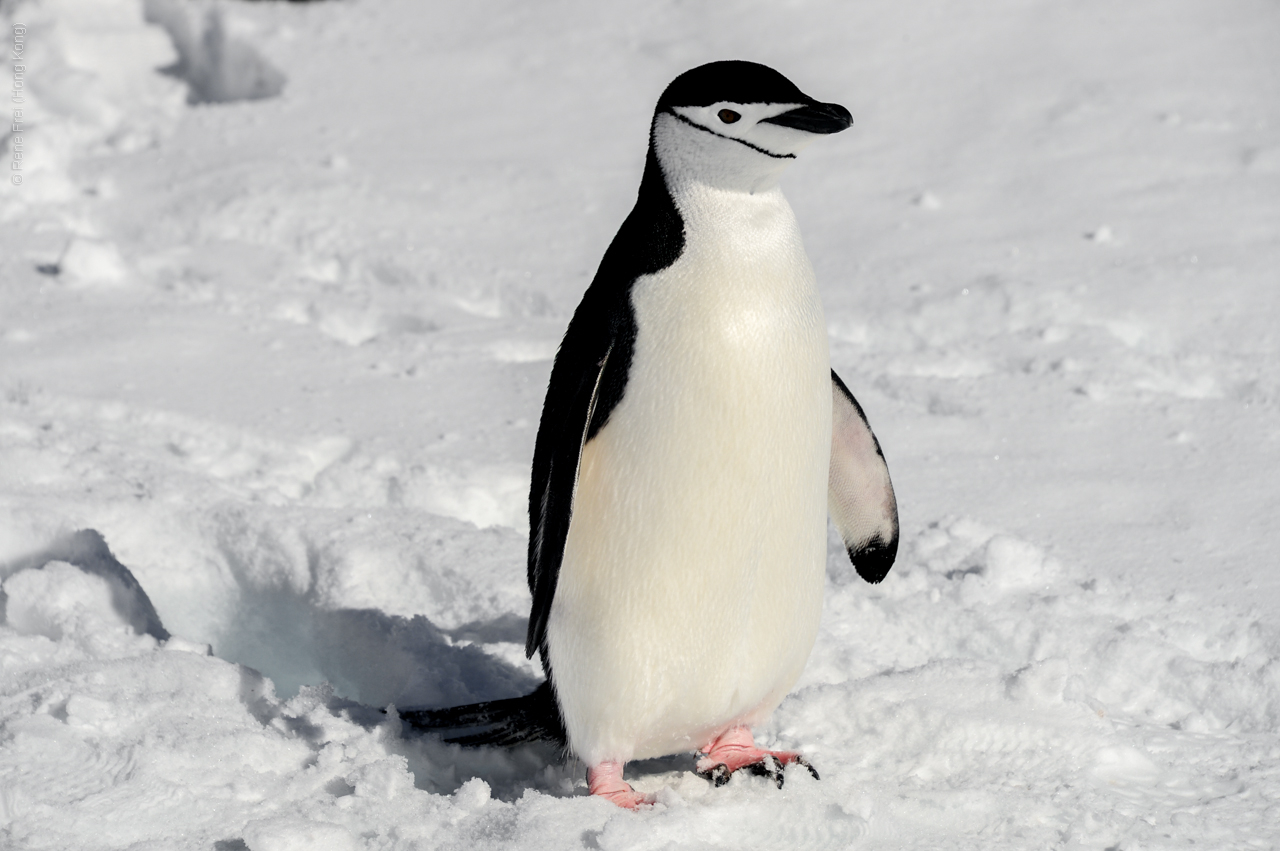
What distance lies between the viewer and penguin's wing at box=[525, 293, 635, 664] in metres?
1.77

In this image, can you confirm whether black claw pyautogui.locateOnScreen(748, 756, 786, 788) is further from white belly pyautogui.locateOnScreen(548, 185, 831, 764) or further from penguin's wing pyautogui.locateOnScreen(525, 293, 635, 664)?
penguin's wing pyautogui.locateOnScreen(525, 293, 635, 664)

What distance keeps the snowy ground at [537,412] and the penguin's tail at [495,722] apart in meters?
0.05

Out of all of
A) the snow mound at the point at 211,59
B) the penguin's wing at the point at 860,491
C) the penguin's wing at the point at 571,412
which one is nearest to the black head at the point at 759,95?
the penguin's wing at the point at 571,412

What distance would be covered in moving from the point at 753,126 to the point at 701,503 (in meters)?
0.51

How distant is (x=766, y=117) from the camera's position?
166 centimetres

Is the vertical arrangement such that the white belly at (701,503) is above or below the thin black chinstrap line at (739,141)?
below

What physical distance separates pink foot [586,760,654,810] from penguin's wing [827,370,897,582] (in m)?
0.56

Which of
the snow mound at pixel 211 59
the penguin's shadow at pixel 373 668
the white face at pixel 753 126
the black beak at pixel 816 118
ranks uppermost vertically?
the black beak at pixel 816 118

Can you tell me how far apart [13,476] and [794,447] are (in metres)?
1.85

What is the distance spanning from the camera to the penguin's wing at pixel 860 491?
6.96 ft

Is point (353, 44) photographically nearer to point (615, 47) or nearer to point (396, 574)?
point (615, 47)

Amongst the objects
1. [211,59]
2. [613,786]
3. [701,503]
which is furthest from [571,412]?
[211,59]

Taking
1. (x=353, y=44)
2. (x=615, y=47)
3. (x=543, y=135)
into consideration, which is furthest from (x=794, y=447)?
(x=353, y=44)

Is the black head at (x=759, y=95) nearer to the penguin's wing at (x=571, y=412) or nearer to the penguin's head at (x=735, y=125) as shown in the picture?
the penguin's head at (x=735, y=125)
